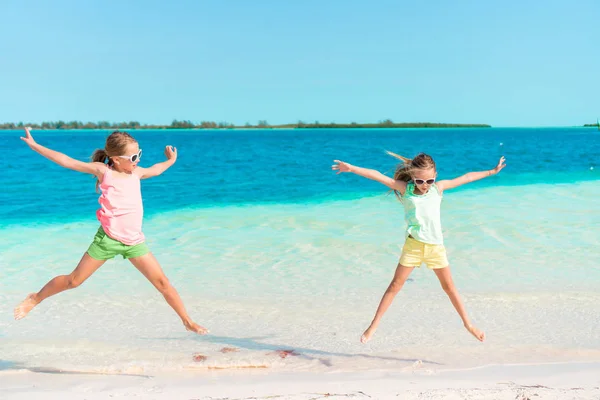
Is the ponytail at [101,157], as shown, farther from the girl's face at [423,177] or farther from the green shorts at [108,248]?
the girl's face at [423,177]

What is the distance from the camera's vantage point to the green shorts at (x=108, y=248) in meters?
4.20

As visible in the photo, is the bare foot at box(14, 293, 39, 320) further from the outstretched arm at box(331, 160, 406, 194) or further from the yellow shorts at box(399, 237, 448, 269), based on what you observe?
the yellow shorts at box(399, 237, 448, 269)

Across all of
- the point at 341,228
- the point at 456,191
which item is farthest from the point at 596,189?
the point at 341,228

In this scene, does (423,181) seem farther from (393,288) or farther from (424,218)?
(393,288)

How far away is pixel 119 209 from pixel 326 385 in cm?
196

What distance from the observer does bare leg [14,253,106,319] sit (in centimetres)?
428

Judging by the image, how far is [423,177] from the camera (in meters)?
4.34

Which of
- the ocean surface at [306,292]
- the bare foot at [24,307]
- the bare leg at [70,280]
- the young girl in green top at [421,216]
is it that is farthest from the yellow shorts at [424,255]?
the bare foot at [24,307]

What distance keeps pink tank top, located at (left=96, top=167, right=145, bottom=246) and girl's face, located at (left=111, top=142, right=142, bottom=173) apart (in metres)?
0.08

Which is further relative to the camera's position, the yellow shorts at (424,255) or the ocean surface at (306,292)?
the ocean surface at (306,292)

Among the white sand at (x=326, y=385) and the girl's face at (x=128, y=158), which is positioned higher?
the girl's face at (x=128, y=158)

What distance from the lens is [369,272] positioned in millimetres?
7805

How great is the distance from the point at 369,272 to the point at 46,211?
10.2 metres

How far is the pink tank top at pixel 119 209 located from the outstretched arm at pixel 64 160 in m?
0.07
